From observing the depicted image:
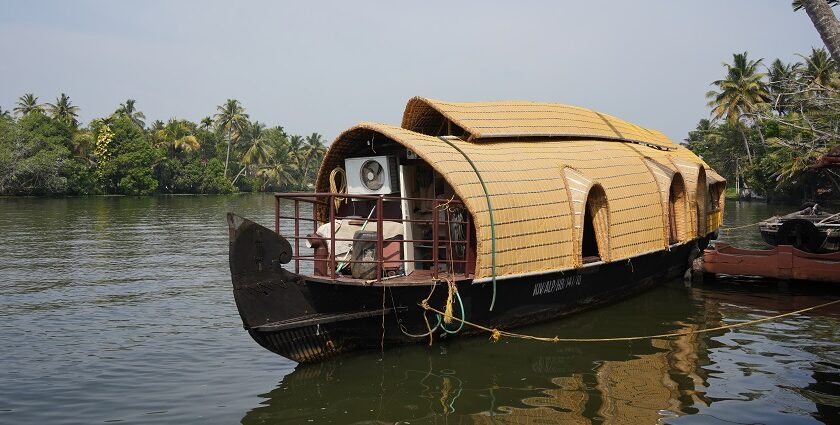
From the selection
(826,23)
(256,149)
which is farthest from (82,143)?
(826,23)

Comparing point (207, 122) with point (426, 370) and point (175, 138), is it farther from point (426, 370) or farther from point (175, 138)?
point (426, 370)

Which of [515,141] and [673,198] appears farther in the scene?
[673,198]

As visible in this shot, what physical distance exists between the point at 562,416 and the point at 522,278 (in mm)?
2162

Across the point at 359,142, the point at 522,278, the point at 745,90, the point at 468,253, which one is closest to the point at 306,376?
the point at 468,253

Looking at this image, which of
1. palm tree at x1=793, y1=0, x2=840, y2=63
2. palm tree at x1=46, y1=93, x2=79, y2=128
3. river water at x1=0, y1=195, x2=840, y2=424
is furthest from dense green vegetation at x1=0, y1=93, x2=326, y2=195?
palm tree at x1=793, y1=0, x2=840, y2=63

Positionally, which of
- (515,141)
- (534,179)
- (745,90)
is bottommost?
(534,179)

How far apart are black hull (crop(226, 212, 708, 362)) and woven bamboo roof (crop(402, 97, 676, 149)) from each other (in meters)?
2.04

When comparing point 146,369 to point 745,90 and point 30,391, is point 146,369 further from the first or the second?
point 745,90

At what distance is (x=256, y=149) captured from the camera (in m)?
60.5

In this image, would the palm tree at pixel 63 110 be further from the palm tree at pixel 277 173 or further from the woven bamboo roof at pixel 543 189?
the woven bamboo roof at pixel 543 189

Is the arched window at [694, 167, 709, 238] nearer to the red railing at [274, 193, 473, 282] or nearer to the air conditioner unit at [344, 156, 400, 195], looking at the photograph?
the red railing at [274, 193, 473, 282]

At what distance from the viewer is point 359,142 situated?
8477 mm

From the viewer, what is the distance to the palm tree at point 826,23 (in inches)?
147

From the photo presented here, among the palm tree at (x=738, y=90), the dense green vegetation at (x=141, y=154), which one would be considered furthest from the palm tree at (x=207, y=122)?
the palm tree at (x=738, y=90)
